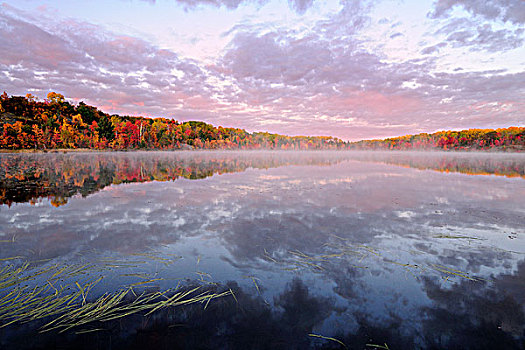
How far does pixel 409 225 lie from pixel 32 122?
145 metres

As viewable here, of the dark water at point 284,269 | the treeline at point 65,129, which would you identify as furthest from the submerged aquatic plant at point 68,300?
the treeline at point 65,129

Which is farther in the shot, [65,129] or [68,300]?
[65,129]

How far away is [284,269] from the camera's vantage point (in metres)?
5.85

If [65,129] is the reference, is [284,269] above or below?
below

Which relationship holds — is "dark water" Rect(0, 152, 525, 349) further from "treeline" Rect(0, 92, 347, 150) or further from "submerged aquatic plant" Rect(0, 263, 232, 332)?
"treeline" Rect(0, 92, 347, 150)

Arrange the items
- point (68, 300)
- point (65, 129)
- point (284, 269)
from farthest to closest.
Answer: point (65, 129)
point (284, 269)
point (68, 300)

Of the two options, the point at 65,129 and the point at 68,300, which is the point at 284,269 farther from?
the point at 65,129

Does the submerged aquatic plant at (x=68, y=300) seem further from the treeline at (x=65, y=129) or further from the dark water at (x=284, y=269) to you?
the treeline at (x=65, y=129)

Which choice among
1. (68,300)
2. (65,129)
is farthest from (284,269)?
(65,129)

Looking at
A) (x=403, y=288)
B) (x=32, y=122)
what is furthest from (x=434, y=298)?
(x=32, y=122)

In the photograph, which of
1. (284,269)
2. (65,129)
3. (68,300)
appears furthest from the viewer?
(65,129)

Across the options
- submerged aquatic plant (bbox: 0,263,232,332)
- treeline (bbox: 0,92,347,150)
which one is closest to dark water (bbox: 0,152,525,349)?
submerged aquatic plant (bbox: 0,263,232,332)

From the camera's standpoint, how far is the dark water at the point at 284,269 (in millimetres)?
3773

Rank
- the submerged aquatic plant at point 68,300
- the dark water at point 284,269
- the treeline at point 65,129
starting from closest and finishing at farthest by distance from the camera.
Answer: the dark water at point 284,269, the submerged aquatic plant at point 68,300, the treeline at point 65,129
